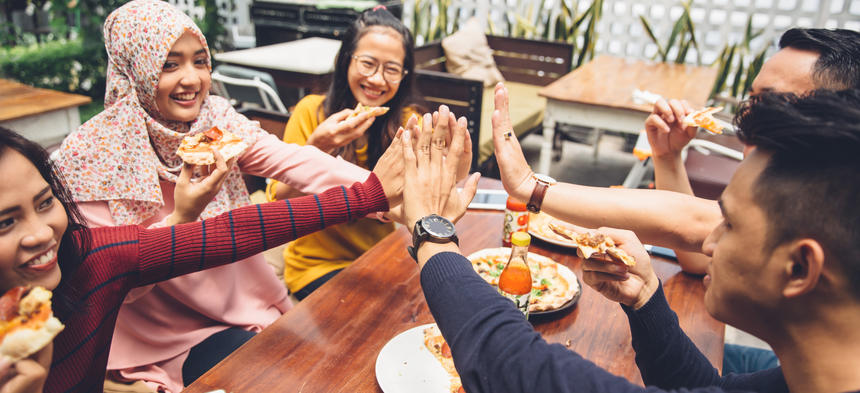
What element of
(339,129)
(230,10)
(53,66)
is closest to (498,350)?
(339,129)

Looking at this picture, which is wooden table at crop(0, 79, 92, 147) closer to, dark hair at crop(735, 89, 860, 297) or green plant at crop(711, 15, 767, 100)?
dark hair at crop(735, 89, 860, 297)

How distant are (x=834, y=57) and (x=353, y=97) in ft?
5.85

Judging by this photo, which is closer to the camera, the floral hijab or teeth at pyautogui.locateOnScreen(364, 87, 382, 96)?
the floral hijab

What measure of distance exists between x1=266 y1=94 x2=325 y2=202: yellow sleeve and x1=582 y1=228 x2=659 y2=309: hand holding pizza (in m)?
1.47

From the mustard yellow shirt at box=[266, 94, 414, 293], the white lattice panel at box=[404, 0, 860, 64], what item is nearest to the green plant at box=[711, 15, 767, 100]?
the white lattice panel at box=[404, 0, 860, 64]

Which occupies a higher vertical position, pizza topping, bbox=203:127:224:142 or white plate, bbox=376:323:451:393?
pizza topping, bbox=203:127:224:142

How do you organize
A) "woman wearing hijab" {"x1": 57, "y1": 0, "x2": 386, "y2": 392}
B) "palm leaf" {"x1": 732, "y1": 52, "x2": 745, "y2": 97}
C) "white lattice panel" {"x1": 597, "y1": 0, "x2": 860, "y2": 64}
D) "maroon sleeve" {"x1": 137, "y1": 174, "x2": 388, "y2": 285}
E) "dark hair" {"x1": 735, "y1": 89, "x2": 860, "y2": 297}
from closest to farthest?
1. "dark hair" {"x1": 735, "y1": 89, "x2": 860, "y2": 297}
2. "maroon sleeve" {"x1": 137, "y1": 174, "x2": 388, "y2": 285}
3. "woman wearing hijab" {"x1": 57, "y1": 0, "x2": 386, "y2": 392}
4. "palm leaf" {"x1": 732, "y1": 52, "x2": 745, "y2": 97}
5. "white lattice panel" {"x1": 597, "y1": 0, "x2": 860, "y2": 64}

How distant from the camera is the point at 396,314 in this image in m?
1.53

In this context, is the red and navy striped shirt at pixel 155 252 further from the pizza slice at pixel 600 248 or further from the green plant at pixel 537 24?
the green plant at pixel 537 24

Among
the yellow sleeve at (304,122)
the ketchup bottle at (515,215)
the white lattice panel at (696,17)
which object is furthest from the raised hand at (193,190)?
the white lattice panel at (696,17)

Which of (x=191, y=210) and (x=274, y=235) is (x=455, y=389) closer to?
(x=274, y=235)

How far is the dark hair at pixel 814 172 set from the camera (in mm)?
765

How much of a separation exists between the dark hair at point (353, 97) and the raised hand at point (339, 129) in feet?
0.96

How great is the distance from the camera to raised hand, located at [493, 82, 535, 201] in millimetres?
1606
